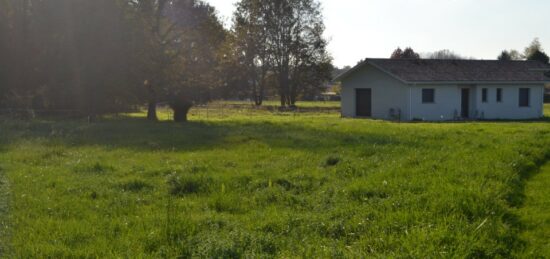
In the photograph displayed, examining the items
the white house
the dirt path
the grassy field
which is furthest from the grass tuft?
the white house

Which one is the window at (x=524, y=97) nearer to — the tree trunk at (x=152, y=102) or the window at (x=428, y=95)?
the window at (x=428, y=95)

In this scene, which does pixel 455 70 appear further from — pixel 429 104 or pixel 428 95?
pixel 429 104

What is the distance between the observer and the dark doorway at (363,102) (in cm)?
3716

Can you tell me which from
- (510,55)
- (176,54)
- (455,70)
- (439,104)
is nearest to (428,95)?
(439,104)

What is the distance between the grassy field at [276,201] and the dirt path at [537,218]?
0.05 meters

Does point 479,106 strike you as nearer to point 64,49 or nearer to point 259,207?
point 64,49

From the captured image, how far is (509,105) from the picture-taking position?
36.9m

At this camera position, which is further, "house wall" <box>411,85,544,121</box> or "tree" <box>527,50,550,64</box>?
"tree" <box>527,50,550,64</box>

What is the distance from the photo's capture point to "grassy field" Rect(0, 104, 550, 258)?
571cm

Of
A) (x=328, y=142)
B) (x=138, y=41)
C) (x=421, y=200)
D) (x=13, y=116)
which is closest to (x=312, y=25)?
(x=138, y=41)

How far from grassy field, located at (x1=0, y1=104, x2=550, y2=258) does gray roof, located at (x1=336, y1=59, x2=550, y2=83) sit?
67.0 ft

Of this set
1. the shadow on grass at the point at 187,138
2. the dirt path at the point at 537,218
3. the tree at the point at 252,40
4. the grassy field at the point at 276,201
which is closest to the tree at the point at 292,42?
the tree at the point at 252,40

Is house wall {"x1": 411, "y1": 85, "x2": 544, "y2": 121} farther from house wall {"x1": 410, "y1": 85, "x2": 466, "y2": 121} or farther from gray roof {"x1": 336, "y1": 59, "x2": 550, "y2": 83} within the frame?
gray roof {"x1": 336, "y1": 59, "x2": 550, "y2": 83}

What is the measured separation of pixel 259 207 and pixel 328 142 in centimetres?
788
